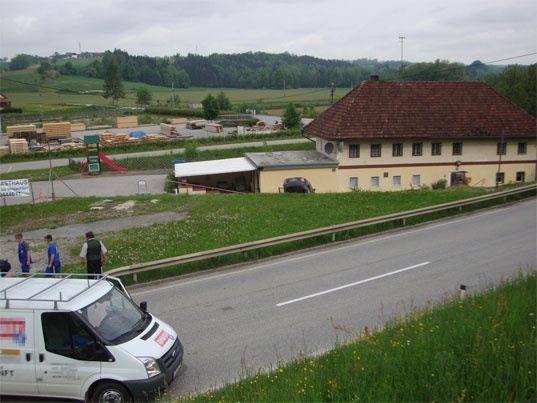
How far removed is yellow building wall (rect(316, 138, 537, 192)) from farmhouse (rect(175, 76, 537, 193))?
0.22ft

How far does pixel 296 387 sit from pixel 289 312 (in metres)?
5.48

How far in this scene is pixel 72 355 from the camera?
8242mm

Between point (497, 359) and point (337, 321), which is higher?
point (497, 359)

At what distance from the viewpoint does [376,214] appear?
21.8 metres

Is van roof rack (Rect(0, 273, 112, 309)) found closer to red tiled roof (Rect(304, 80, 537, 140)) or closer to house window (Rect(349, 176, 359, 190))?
red tiled roof (Rect(304, 80, 537, 140))

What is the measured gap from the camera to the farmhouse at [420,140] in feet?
118

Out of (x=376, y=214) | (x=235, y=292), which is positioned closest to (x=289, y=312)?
(x=235, y=292)

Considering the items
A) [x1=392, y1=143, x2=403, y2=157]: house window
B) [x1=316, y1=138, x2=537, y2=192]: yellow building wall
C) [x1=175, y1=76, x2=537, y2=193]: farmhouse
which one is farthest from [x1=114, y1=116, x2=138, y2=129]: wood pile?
[x1=392, y1=143, x2=403, y2=157]: house window

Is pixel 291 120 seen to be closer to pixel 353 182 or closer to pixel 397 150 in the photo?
pixel 397 150

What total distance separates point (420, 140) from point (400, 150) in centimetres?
154

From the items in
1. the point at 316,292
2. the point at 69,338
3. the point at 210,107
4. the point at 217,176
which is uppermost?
the point at 210,107

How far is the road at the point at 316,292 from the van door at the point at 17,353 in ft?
7.57

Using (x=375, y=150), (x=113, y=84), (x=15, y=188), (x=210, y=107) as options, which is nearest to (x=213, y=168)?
(x=375, y=150)

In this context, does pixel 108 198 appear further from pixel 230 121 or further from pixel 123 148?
pixel 230 121
